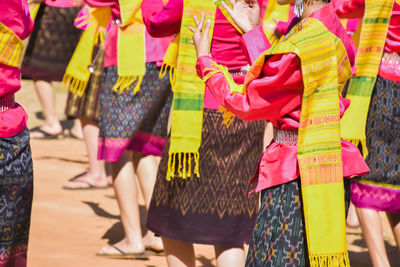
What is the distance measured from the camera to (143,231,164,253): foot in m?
5.18

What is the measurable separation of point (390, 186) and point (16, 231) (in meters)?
2.27

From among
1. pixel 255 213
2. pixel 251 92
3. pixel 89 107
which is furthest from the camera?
pixel 89 107

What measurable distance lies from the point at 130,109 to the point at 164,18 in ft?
4.45

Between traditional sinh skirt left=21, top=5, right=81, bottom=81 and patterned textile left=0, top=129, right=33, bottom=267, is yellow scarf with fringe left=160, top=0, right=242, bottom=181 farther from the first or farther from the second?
traditional sinh skirt left=21, top=5, right=81, bottom=81

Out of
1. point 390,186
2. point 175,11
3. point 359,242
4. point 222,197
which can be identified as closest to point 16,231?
point 222,197

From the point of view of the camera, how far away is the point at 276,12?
6.07 metres

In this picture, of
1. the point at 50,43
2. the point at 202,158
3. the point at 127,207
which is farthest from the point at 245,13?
the point at 50,43

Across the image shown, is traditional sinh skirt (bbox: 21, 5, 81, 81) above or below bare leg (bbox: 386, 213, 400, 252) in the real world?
above

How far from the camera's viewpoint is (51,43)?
8.14 m

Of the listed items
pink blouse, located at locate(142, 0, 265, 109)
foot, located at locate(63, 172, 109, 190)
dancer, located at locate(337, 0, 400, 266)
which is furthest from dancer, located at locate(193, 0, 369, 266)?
foot, located at locate(63, 172, 109, 190)

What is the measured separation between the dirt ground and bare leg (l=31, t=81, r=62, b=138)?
1.00 m

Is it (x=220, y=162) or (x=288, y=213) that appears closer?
(x=288, y=213)

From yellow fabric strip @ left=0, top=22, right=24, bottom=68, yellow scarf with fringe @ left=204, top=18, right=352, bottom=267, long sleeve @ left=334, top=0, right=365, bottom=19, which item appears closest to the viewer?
yellow scarf with fringe @ left=204, top=18, right=352, bottom=267

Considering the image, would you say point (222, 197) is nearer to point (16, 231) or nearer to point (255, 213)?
point (255, 213)
